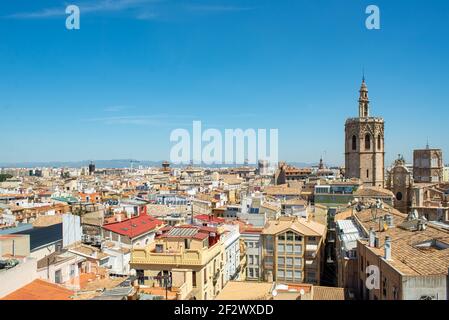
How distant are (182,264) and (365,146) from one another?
3707 cm

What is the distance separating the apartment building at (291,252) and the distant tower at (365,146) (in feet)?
86.5

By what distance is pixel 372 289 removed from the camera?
1224cm

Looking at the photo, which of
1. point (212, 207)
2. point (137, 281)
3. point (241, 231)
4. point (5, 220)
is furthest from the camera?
point (212, 207)

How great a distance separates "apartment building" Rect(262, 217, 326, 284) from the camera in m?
22.2

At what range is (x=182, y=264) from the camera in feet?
45.9

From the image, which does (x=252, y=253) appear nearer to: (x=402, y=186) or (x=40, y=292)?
(x=40, y=292)

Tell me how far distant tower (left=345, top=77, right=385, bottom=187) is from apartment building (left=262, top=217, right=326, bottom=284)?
26.4 meters

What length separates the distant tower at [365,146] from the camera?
46.7 m

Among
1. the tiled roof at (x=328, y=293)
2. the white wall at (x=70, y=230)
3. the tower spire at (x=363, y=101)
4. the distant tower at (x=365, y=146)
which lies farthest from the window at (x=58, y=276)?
the tower spire at (x=363, y=101)

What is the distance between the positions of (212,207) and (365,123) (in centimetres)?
1983

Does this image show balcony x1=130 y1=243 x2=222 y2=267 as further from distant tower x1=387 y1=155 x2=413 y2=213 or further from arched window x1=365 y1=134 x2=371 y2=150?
arched window x1=365 y1=134 x2=371 y2=150
